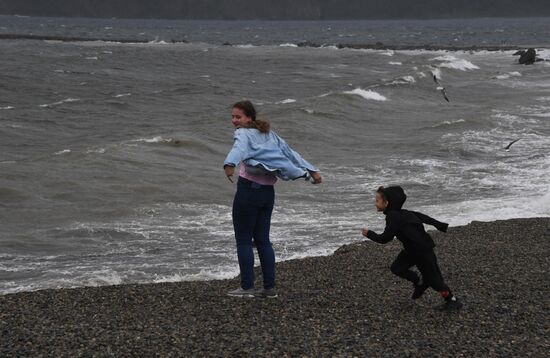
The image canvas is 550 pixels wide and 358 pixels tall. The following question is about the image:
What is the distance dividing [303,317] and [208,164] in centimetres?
1322

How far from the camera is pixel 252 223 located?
7.94 meters

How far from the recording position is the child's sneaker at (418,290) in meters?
7.93

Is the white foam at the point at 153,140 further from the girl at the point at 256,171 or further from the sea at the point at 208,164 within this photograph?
the girl at the point at 256,171

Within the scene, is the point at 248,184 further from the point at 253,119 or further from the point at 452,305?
the point at 452,305

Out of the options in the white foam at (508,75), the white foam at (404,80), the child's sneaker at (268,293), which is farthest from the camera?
the white foam at (508,75)

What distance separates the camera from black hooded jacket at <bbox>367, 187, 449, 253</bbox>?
7.73 m

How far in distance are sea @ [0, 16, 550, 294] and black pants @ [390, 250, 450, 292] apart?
3.06 m

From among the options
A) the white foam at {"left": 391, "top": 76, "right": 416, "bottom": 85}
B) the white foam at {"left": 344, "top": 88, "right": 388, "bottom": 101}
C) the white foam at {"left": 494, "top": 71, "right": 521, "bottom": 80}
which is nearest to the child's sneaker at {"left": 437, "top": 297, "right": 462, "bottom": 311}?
the white foam at {"left": 344, "top": 88, "right": 388, "bottom": 101}

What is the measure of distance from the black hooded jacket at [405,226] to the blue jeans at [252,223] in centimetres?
92

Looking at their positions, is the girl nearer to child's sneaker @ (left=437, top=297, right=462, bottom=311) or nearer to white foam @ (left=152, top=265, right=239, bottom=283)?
child's sneaker @ (left=437, top=297, right=462, bottom=311)

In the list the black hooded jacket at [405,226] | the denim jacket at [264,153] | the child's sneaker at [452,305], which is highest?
the denim jacket at [264,153]

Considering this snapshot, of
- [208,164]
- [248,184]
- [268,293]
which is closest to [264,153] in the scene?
[248,184]

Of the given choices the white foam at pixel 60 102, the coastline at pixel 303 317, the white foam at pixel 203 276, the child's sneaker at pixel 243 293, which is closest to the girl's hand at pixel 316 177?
the coastline at pixel 303 317

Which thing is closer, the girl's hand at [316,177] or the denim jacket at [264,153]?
the denim jacket at [264,153]
